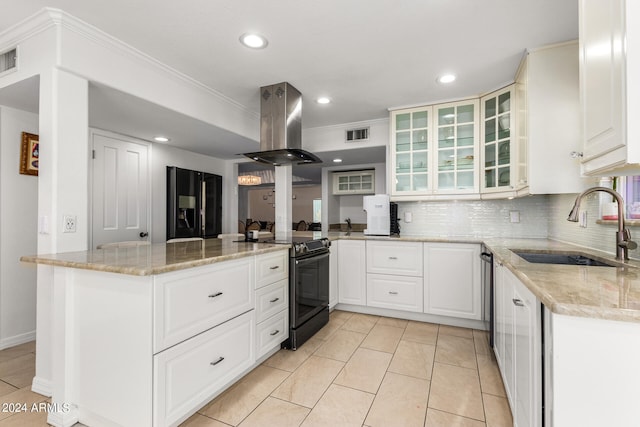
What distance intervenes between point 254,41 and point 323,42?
482mm

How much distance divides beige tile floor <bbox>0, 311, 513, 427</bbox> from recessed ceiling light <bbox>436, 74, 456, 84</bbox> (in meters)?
2.37

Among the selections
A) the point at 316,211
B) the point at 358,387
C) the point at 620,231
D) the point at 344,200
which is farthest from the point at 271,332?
Answer: the point at 316,211

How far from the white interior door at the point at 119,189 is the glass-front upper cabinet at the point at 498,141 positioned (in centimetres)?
395

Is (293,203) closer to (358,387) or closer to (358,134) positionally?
(358,134)

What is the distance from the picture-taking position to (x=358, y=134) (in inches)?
155

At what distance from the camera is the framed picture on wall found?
2662 mm

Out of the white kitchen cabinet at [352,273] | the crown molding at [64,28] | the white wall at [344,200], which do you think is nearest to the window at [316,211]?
the white wall at [344,200]

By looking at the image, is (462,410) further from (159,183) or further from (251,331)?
(159,183)

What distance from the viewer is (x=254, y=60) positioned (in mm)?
2334

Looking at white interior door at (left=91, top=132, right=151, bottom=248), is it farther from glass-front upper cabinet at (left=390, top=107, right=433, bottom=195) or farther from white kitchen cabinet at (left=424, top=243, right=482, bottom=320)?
white kitchen cabinet at (left=424, top=243, right=482, bottom=320)

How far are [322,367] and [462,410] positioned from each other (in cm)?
94

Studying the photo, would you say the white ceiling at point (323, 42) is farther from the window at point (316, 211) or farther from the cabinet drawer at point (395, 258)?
the window at point (316, 211)

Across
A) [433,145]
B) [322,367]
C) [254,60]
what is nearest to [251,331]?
[322,367]

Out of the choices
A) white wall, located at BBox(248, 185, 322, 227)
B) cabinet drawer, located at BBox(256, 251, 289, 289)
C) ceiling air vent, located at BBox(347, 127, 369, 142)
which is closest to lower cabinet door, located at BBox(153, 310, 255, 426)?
cabinet drawer, located at BBox(256, 251, 289, 289)
